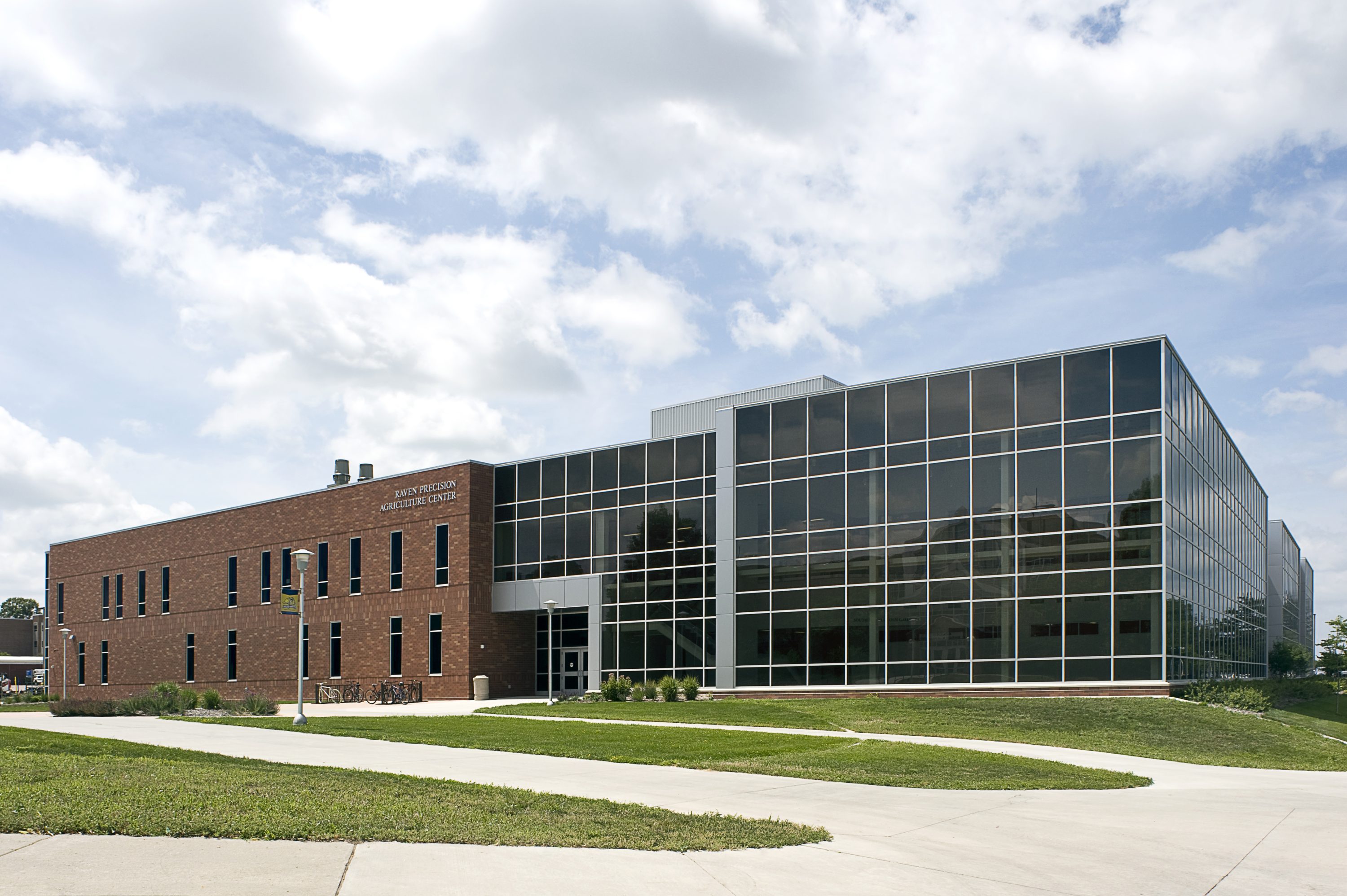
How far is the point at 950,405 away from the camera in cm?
3419

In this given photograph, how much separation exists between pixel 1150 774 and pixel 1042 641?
48.1 feet

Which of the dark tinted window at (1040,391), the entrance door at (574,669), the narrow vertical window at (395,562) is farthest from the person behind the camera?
the narrow vertical window at (395,562)

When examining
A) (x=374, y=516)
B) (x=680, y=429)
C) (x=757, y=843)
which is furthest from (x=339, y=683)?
(x=757, y=843)

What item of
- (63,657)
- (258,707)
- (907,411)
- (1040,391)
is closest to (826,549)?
(907,411)

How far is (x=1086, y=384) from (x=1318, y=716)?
14.6 meters

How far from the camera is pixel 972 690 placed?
32406mm

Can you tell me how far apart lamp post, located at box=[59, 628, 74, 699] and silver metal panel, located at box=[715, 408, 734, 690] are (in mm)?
40816

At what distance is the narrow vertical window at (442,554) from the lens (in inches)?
1766

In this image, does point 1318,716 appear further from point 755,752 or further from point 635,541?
point 755,752

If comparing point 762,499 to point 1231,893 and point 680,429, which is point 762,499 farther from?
point 1231,893

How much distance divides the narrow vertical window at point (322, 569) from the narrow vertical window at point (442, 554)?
7.35 metres

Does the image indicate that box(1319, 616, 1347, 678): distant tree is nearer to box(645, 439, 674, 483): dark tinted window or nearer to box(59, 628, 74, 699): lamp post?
box(645, 439, 674, 483): dark tinted window

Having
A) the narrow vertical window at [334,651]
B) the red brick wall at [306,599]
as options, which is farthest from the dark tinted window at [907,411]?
the narrow vertical window at [334,651]

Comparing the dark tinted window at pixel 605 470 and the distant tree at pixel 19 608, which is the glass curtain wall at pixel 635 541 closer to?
the dark tinted window at pixel 605 470
